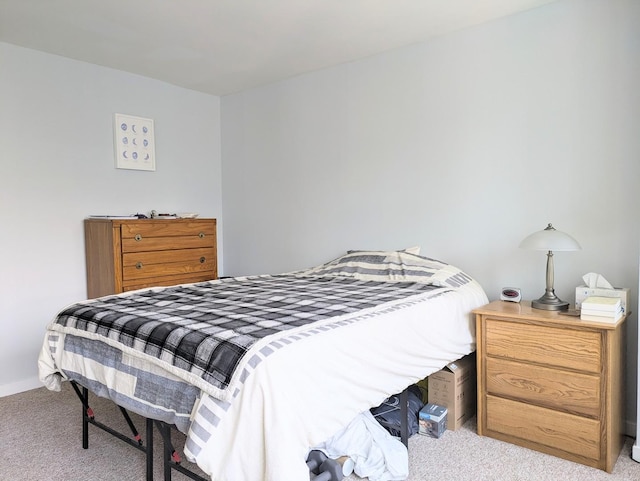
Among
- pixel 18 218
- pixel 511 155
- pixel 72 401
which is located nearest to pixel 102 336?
pixel 72 401

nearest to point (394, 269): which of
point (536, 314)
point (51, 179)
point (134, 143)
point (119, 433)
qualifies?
point (536, 314)

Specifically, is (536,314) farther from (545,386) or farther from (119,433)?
(119,433)

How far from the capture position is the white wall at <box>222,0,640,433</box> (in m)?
2.41

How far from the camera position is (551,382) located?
7.10 ft

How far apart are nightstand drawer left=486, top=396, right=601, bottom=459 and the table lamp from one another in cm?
50

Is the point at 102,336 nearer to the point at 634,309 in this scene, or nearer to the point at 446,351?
the point at 446,351

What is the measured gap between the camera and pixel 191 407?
147cm

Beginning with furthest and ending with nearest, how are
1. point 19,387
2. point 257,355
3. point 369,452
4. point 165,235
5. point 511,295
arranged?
point 165,235
point 19,387
point 511,295
point 369,452
point 257,355

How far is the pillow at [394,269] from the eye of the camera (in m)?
2.67

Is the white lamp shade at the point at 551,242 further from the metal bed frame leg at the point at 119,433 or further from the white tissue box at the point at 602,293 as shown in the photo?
the metal bed frame leg at the point at 119,433

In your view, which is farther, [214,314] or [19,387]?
[19,387]

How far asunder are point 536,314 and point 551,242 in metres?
0.35

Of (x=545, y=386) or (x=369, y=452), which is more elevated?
(x=545, y=386)

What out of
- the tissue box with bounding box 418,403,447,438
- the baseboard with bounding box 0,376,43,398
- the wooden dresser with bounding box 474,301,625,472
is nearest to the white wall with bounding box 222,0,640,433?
the wooden dresser with bounding box 474,301,625,472
